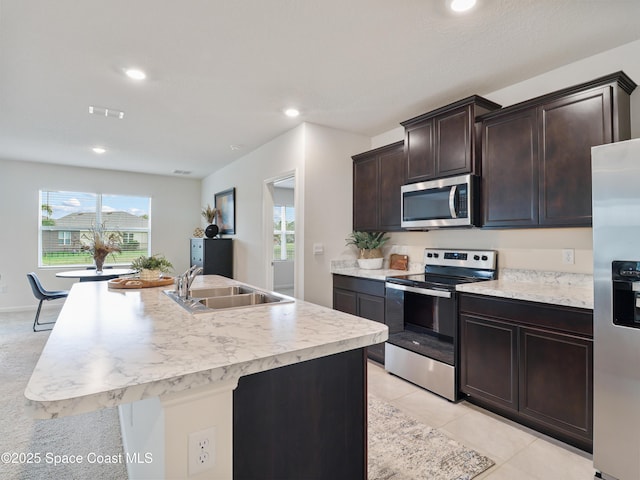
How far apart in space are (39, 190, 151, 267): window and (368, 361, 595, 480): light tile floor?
5.81 m

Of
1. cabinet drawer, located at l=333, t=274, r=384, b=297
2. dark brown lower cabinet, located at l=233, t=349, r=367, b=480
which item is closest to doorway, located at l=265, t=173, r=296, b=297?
cabinet drawer, located at l=333, t=274, r=384, b=297

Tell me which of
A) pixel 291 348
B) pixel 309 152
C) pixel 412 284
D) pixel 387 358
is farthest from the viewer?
pixel 309 152

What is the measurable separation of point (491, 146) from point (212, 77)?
2.28 m

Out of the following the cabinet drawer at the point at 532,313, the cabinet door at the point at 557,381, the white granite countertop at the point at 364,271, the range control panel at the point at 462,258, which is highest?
the range control panel at the point at 462,258

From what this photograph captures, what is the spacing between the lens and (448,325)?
262cm

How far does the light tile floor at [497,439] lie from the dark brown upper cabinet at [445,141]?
5.97 feet

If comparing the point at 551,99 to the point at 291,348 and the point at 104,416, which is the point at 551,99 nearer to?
the point at 291,348

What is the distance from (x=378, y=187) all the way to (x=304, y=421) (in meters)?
2.87

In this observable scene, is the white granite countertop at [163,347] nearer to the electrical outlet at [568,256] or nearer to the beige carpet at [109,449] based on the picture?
the beige carpet at [109,449]

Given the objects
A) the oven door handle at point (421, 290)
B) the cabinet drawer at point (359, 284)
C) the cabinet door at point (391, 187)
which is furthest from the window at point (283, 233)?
the oven door handle at point (421, 290)

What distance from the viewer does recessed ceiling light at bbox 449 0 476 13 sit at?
1.81 m

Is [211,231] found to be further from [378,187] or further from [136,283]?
[136,283]

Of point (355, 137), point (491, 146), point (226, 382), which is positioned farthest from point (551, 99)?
point (226, 382)

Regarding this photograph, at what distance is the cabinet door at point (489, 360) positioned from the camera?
221 centimetres
